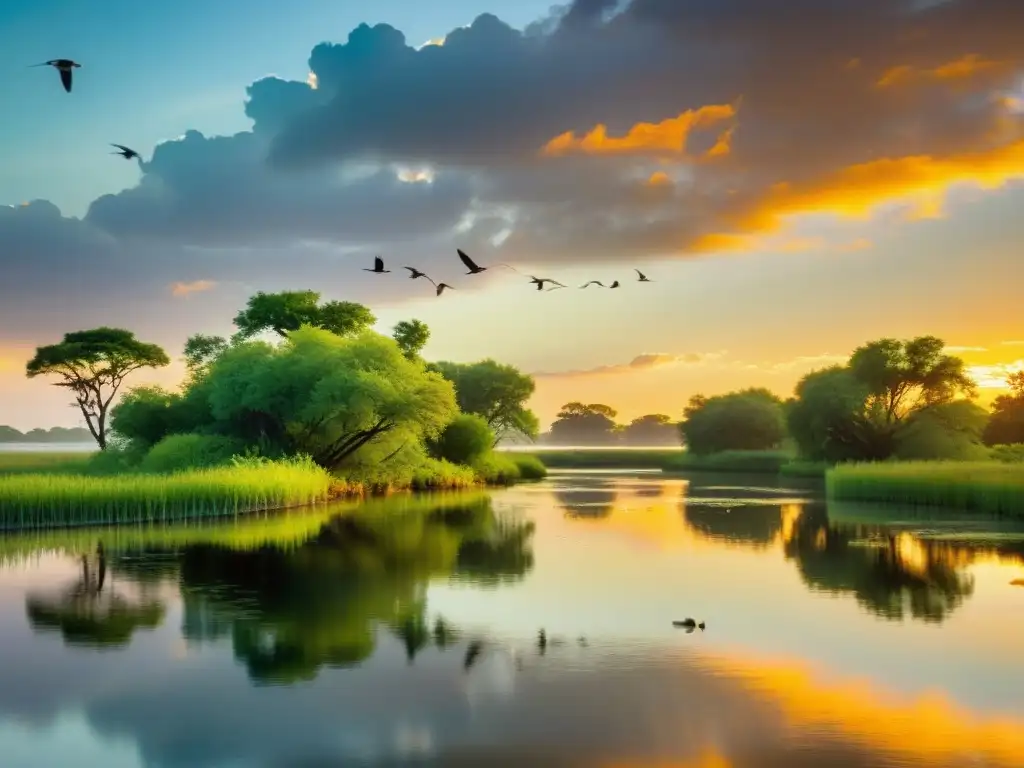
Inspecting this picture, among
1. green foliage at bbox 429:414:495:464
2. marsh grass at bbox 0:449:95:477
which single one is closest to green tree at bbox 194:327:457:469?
marsh grass at bbox 0:449:95:477

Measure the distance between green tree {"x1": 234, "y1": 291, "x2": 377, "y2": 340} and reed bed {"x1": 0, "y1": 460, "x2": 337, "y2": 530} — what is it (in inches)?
1381

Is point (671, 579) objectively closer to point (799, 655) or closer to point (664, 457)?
point (799, 655)

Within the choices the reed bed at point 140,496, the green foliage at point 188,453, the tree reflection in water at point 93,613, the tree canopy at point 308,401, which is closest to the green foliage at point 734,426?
the tree canopy at point 308,401

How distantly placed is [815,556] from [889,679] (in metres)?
15.2

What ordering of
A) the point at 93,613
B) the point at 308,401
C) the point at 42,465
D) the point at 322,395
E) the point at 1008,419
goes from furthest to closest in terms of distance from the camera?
the point at 1008,419 < the point at 42,465 < the point at 308,401 < the point at 322,395 < the point at 93,613

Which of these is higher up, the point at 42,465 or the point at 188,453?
the point at 188,453

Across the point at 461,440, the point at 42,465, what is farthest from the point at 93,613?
the point at 42,465

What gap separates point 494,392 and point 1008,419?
4844 cm

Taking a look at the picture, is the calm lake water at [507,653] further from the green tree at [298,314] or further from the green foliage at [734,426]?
the green foliage at [734,426]

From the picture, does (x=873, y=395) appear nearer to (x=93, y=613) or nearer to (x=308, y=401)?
(x=308, y=401)

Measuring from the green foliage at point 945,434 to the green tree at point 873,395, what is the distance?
5.47 ft

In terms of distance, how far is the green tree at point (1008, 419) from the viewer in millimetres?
94438

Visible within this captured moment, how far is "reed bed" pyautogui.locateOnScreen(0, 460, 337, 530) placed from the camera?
3509 cm

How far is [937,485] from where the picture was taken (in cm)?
4788
